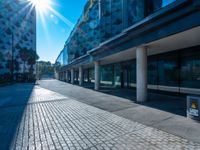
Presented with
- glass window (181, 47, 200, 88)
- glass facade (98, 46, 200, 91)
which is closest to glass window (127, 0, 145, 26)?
glass facade (98, 46, 200, 91)

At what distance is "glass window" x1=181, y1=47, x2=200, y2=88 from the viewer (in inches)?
443

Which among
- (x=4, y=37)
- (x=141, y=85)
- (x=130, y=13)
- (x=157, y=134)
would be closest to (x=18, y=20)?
(x=4, y=37)

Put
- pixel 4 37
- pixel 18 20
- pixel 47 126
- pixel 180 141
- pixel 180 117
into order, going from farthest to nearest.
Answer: pixel 18 20 < pixel 4 37 < pixel 180 117 < pixel 47 126 < pixel 180 141

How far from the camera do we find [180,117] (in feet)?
21.9

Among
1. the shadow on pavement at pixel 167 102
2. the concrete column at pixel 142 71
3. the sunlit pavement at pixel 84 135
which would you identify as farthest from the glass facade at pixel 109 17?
the sunlit pavement at pixel 84 135

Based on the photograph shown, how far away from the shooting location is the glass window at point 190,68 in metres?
11.3

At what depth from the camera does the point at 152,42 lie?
9.52m

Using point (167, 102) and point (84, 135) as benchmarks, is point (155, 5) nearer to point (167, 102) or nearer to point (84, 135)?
point (167, 102)

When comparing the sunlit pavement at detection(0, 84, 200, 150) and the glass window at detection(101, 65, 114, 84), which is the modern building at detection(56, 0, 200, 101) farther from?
the sunlit pavement at detection(0, 84, 200, 150)

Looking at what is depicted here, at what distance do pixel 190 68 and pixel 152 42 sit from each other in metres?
4.40

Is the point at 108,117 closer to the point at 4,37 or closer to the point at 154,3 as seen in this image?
the point at 154,3

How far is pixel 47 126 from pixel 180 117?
5.32 meters

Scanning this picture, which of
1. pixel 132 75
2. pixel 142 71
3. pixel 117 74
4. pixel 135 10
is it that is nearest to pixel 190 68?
pixel 142 71

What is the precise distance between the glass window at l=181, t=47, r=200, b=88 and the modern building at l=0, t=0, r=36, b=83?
142ft
